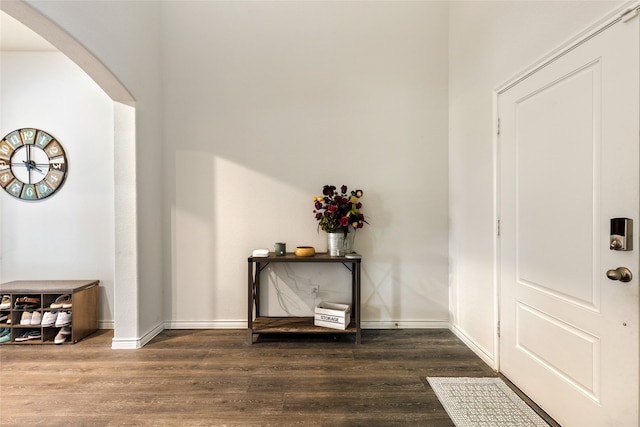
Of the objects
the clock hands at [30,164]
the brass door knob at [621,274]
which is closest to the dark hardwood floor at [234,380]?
the brass door knob at [621,274]

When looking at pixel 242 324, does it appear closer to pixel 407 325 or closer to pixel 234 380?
pixel 234 380

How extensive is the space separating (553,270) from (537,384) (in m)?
0.74

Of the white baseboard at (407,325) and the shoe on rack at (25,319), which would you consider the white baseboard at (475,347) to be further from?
the shoe on rack at (25,319)

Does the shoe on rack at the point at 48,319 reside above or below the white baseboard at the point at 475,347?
above

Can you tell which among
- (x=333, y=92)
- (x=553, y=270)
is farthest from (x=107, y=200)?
(x=553, y=270)

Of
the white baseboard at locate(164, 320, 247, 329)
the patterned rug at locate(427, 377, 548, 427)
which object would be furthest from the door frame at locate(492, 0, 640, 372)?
the white baseboard at locate(164, 320, 247, 329)

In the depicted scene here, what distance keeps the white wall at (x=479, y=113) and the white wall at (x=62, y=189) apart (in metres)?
3.50

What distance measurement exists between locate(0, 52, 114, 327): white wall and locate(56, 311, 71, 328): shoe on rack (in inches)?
14.2

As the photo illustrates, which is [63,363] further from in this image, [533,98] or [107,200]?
[533,98]

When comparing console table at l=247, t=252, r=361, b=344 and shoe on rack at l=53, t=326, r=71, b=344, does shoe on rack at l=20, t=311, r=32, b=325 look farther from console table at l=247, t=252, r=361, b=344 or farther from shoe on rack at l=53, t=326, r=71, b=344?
console table at l=247, t=252, r=361, b=344

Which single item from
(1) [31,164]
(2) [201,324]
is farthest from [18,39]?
(2) [201,324]

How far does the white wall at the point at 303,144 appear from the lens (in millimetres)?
3020

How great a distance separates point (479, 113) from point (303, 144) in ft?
5.25

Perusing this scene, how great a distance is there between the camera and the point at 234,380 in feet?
6.89
